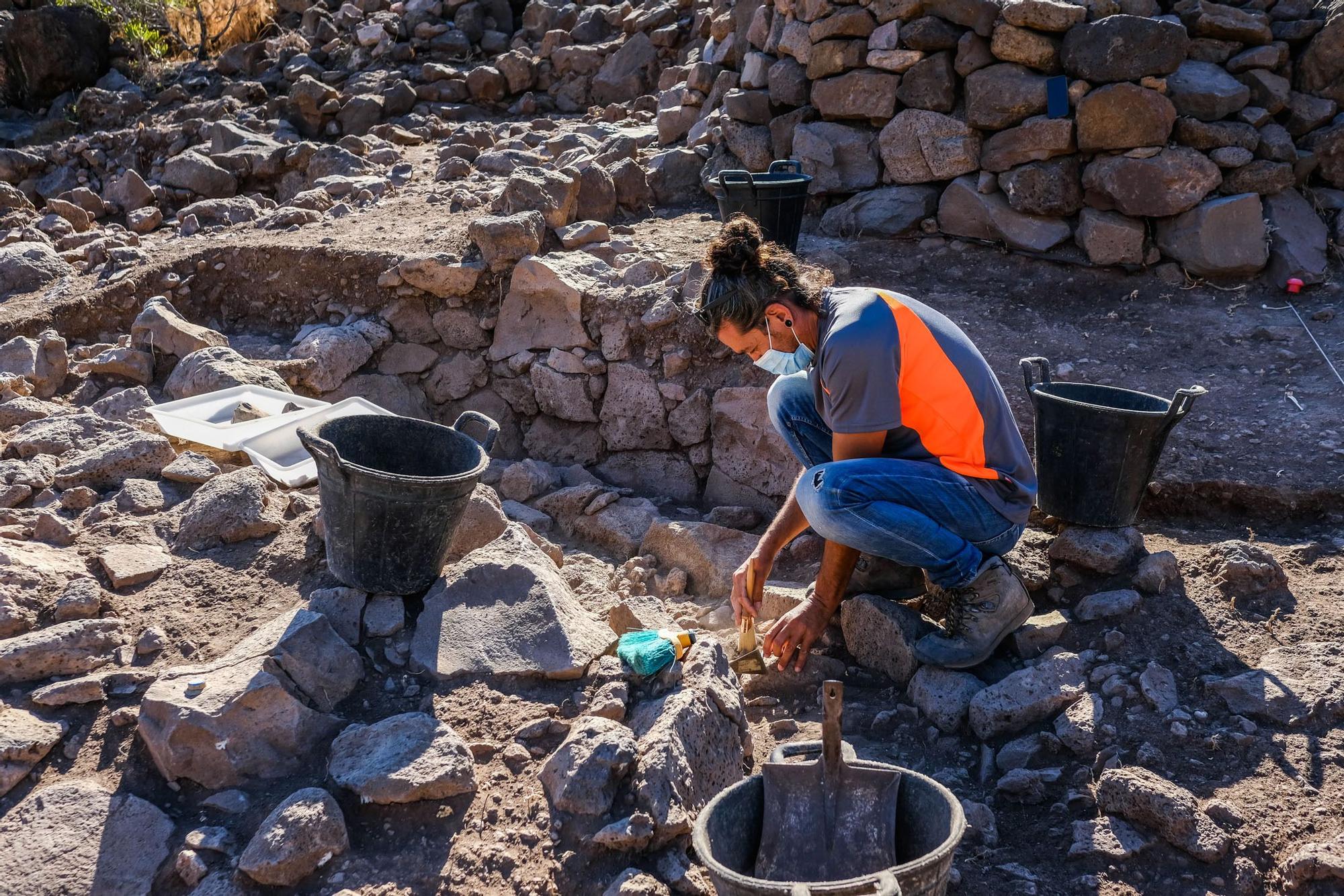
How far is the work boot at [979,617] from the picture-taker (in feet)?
10.0

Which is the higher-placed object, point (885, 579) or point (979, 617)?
point (979, 617)

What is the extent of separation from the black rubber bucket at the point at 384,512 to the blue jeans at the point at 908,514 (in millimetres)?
1085

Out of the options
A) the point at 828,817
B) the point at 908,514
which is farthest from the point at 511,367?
the point at 828,817

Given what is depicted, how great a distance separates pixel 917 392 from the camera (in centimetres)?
287

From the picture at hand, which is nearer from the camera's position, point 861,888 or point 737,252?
point 861,888

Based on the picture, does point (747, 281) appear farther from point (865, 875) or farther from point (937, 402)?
point (865, 875)

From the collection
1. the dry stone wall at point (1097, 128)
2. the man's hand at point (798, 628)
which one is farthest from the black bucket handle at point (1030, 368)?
the dry stone wall at point (1097, 128)

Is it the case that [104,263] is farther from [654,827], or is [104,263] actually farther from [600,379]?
[654,827]

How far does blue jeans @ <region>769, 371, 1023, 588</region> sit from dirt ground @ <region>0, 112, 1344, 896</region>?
0.47m

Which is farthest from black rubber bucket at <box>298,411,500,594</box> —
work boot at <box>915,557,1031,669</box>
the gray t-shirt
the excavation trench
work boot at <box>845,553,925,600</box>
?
the excavation trench

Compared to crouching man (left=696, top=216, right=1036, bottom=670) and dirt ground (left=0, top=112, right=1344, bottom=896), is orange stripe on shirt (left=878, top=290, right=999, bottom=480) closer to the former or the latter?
crouching man (left=696, top=216, right=1036, bottom=670)

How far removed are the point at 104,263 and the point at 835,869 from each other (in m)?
6.32

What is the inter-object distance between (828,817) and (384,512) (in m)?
1.58

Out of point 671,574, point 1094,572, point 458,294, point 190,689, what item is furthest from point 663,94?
point 190,689
